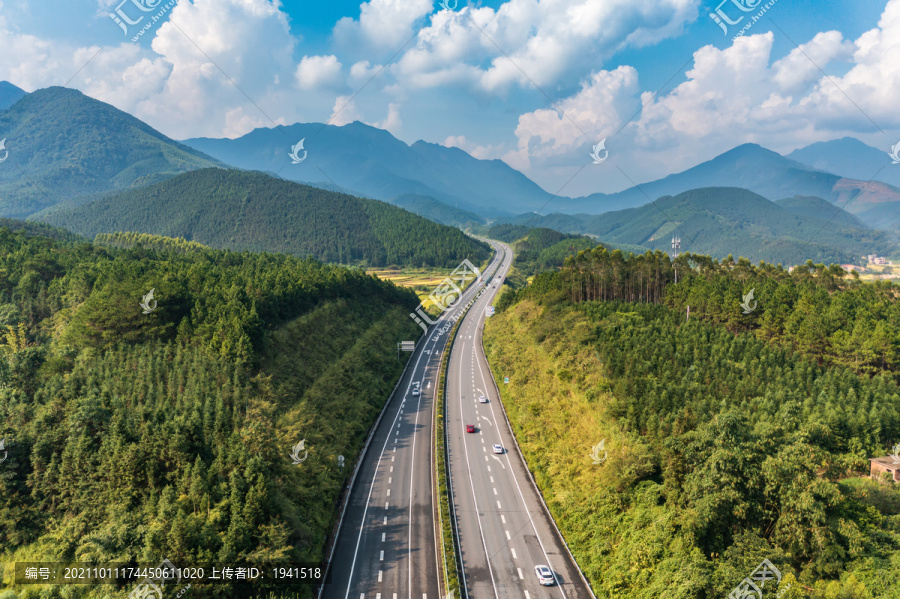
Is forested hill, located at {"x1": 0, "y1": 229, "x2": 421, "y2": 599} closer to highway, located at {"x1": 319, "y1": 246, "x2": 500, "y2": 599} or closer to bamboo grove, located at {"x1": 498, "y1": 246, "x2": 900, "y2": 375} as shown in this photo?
highway, located at {"x1": 319, "y1": 246, "x2": 500, "y2": 599}

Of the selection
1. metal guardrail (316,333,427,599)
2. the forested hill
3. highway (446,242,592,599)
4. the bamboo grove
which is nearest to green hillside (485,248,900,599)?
the bamboo grove

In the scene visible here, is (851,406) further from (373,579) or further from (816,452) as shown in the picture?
(373,579)

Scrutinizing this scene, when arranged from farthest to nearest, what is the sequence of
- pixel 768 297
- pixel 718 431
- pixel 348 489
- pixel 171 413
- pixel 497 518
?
pixel 768 297
pixel 348 489
pixel 171 413
pixel 497 518
pixel 718 431

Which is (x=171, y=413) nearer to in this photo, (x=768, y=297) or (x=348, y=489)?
(x=348, y=489)

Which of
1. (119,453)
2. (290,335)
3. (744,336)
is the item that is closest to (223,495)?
(119,453)

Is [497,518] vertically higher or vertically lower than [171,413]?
lower

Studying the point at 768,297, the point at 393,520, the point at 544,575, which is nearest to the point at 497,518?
the point at 544,575
